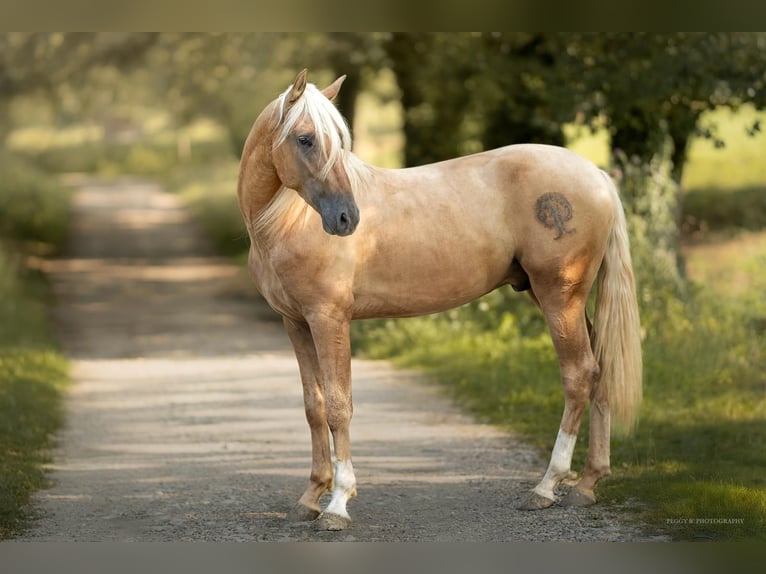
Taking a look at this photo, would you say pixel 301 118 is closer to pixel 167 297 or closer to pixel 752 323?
pixel 752 323

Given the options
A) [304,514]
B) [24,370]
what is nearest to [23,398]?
[24,370]

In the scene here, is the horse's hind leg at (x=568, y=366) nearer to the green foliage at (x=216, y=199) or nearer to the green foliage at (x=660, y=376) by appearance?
the green foliage at (x=660, y=376)

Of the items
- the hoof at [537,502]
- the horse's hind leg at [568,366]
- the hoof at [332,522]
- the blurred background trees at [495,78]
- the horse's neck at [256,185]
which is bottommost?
the hoof at [332,522]

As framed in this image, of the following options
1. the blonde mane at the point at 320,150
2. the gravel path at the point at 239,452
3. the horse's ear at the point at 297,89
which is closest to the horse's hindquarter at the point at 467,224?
the blonde mane at the point at 320,150

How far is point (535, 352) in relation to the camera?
9930mm

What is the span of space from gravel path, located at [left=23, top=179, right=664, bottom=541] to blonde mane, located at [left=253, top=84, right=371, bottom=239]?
1576mm

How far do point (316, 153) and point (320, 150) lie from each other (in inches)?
1.1

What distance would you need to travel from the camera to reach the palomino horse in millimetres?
5598

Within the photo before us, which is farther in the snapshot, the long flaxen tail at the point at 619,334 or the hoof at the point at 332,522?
the long flaxen tail at the point at 619,334

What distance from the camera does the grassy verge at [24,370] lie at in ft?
22.2

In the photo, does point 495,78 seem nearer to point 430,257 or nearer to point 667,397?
point 667,397

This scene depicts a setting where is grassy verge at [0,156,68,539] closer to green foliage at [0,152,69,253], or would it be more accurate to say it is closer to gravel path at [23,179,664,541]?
green foliage at [0,152,69,253]

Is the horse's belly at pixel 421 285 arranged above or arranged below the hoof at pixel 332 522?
above

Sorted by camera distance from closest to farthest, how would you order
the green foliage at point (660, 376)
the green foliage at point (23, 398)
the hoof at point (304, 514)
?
the hoof at point (304, 514) → the green foliage at point (660, 376) → the green foliage at point (23, 398)
